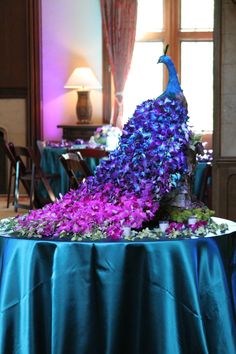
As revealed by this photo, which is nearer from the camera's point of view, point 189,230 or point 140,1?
point 189,230

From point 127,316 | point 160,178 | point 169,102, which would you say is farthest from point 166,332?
point 169,102

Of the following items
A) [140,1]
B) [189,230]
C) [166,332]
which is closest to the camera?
[166,332]

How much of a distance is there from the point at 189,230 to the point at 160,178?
0.73 feet

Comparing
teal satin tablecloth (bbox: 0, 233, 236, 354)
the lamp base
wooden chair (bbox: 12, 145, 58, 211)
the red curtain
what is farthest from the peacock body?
the red curtain

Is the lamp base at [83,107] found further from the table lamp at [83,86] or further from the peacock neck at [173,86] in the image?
the peacock neck at [173,86]

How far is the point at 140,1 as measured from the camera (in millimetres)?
10531

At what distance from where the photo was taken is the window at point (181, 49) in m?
10.5

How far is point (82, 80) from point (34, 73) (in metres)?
0.84

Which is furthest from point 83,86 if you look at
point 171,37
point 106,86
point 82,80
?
point 171,37

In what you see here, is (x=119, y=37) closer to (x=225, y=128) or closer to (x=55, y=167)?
(x=55, y=167)


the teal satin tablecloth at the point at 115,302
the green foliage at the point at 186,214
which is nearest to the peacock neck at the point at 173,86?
the green foliage at the point at 186,214

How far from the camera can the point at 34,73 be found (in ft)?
34.7

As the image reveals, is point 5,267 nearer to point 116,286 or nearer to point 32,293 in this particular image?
point 32,293

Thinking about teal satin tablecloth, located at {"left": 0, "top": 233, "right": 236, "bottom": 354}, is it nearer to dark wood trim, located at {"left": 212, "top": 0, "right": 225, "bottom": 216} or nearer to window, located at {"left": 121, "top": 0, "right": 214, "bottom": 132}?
dark wood trim, located at {"left": 212, "top": 0, "right": 225, "bottom": 216}
